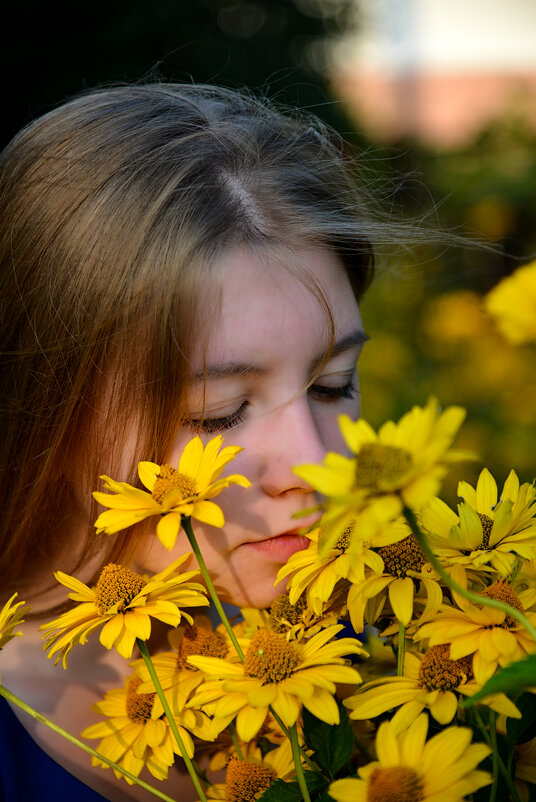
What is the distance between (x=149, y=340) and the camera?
102 centimetres

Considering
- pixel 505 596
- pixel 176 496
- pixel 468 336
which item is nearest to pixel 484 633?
pixel 505 596

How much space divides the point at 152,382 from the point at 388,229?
500 mm

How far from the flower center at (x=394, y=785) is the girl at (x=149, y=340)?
16.7 inches

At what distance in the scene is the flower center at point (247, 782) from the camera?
2.30 ft

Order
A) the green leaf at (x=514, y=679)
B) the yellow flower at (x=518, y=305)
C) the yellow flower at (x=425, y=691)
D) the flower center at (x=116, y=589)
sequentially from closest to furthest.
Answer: the green leaf at (x=514, y=679), the yellow flower at (x=425, y=691), the flower center at (x=116, y=589), the yellow flower at (x=518, y=305)

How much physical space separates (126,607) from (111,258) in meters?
0.50

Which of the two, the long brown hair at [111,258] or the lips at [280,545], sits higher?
the long brown hair at [111,258]

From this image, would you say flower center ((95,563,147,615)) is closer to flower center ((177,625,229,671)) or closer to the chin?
flower center ((177,625,229,671))

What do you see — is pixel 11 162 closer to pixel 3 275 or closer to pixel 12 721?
pixel 3 275

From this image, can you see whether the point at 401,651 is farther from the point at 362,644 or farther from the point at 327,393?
the point at 327,393

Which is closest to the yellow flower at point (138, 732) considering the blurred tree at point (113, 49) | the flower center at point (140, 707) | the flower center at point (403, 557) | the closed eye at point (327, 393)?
the flower center at point (140, 707)

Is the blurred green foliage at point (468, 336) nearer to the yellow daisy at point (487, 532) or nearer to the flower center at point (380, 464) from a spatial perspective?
the yellow daisy at point (487, 532)

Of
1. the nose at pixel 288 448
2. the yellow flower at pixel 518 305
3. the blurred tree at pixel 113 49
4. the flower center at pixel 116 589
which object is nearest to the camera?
the flower center at pixel 116 589

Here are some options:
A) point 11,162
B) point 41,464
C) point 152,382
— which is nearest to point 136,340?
point 152,382
